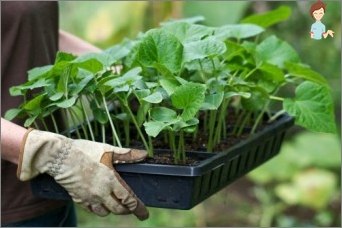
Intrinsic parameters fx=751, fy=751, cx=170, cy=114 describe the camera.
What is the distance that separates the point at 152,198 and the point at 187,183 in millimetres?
75

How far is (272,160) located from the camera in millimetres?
3189

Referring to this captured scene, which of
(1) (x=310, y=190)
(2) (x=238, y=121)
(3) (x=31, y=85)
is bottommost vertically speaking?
(1) (x=310, y=190)

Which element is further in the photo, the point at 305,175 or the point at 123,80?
the point at 305,175

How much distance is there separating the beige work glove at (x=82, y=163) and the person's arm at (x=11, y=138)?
0.03 metres

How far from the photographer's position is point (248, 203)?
3.41 meters

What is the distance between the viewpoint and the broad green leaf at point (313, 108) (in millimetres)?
1422

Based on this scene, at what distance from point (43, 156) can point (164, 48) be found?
0.94 ft

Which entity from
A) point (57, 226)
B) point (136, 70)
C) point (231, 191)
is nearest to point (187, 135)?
point (136, 70)

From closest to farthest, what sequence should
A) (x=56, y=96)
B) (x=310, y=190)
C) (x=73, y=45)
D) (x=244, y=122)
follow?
(x=56, y=96) → (x=244, y=122) → (x=73, y=45) → (x=310, y=190)

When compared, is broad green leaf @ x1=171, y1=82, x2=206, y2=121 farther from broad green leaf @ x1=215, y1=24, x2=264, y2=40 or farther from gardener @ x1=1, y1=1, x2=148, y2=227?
broad green leaf @ x1=215, y1=24, x2=264, y2=40

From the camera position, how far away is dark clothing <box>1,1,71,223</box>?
154 cm

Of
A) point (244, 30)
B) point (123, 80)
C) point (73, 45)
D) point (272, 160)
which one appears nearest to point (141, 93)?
point (123, 80)

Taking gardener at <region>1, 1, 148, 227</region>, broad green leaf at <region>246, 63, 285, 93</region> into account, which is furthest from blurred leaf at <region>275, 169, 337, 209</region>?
broad green leaf at <region>246, 63, 285, 93</region>

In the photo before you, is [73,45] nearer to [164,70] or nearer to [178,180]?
[164,70]
